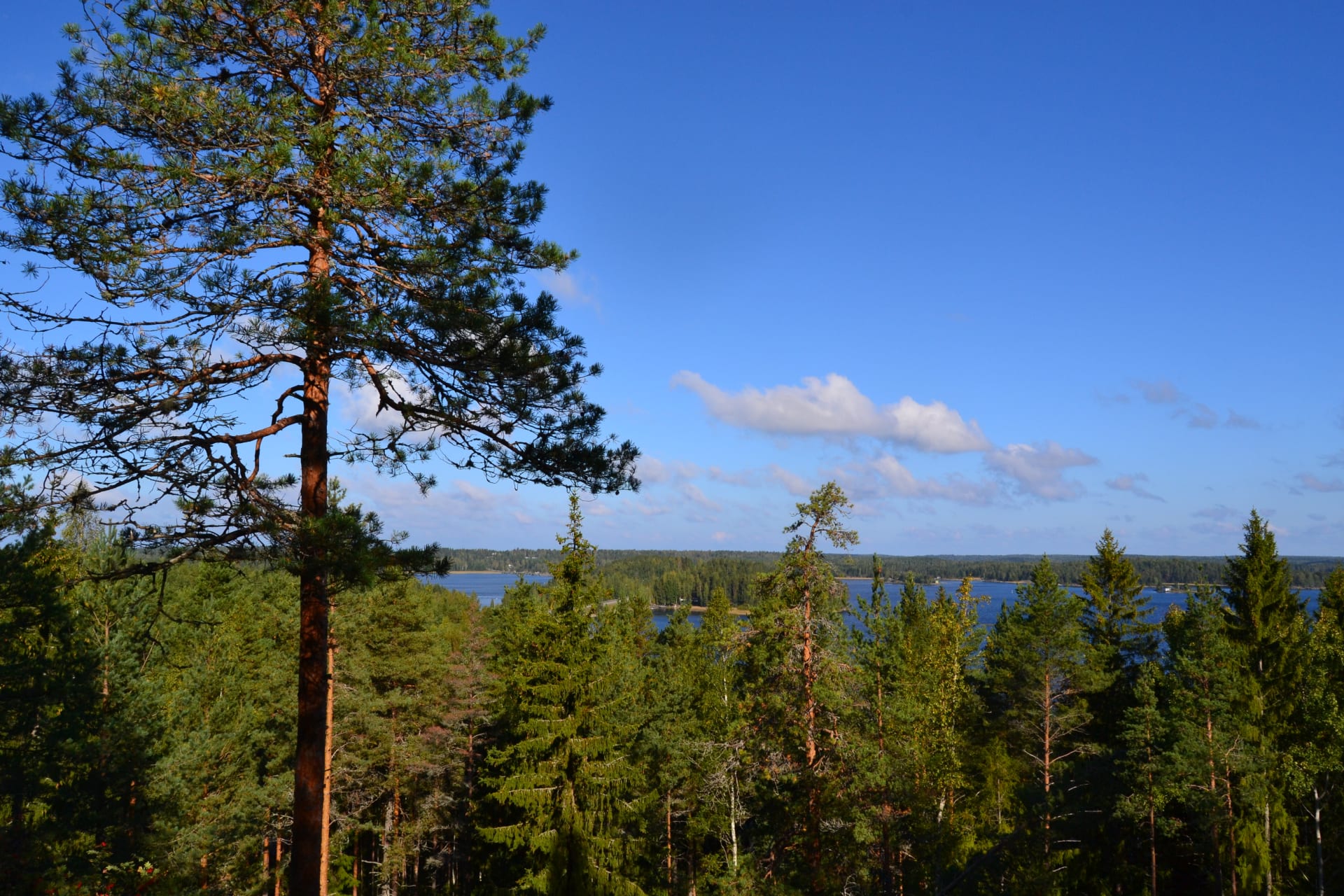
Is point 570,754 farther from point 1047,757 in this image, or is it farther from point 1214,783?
point 1214,783

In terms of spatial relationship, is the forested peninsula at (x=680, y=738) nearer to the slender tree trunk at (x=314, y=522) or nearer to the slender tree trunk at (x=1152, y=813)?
the slender tree trunk at (x=1152, y=813)

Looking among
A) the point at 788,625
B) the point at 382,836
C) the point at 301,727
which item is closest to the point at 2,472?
the point at 301,727

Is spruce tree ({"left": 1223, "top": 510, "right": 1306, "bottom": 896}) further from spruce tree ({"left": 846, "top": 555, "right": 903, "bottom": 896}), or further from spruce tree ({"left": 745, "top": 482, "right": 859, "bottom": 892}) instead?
spruce tree ({"left": 745, "top": 482, "right": 859, "bottom": 892})

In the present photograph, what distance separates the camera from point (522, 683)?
16.6 meters

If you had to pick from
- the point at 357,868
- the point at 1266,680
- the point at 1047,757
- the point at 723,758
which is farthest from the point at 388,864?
the point at 1266,680

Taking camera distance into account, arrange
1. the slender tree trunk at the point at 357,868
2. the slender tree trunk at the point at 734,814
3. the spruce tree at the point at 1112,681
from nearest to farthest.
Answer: the slender tree trunk at the point at 734,814
the spruce tree at the point at 1112,681
the slender tree trunk at the point at 357,868

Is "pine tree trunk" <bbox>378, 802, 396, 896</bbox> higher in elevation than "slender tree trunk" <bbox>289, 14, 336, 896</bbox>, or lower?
lower

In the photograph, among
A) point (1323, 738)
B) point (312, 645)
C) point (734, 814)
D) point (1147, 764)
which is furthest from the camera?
point (1323, 738)

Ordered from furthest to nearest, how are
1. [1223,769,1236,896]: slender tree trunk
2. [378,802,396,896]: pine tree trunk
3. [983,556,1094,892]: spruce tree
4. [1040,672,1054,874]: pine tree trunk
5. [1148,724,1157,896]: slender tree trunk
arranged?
1. [983,556,1094,892]: spruce tree
2. [378,802,396,896]: pine tree trunk
3. [1148,724,1157,896]: slender tree trunk
4. [1223,769,1236,896]: slender tree trunk
5. [1040,672,1054,874]: pine tree trunk

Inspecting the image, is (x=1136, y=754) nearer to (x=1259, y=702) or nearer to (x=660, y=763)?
(x=1259, y=702)

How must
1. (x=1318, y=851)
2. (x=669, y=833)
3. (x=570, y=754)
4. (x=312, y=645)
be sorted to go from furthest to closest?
1. (x=669, y=833)
2. (x=1318, y=851)
3. (x=570, y=754)
4. (x=312, y=645)

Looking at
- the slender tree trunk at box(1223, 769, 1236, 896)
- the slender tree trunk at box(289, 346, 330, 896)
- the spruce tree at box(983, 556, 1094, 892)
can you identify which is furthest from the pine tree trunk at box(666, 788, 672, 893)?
the slender tree trunk at box(289, 346, 330, 896)

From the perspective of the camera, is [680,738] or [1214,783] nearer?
[1214,783]

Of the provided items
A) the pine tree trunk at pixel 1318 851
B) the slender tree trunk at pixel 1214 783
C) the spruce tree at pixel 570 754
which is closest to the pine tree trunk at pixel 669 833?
the spruce tree at pixel 570 754
